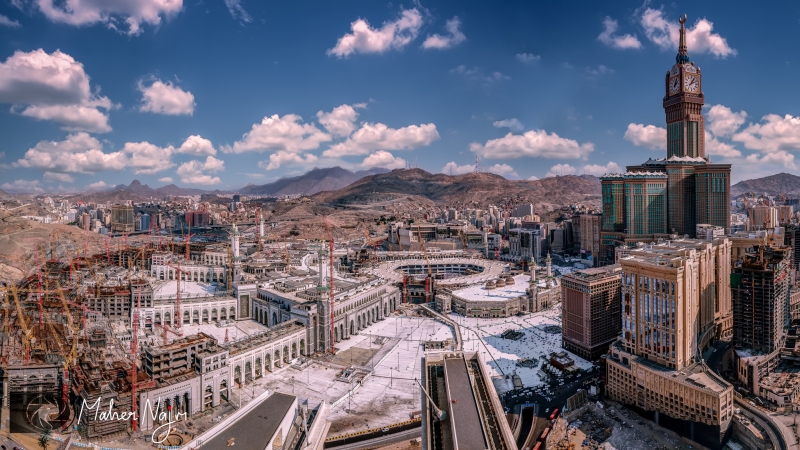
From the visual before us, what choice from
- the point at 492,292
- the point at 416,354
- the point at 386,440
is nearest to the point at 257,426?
the point at 386,440

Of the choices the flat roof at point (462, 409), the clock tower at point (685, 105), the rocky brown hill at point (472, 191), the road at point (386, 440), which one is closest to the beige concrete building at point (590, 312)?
the road at point (386, 440)

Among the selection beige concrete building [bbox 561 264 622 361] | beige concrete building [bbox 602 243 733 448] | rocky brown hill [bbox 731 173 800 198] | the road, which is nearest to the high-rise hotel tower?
beige concrete building [bbox 561 264 622 361]

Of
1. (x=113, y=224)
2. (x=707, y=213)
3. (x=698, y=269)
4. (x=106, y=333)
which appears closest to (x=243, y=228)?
(x=113, y=224)

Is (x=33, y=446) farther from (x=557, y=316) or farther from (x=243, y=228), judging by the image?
(x=243, y=228)

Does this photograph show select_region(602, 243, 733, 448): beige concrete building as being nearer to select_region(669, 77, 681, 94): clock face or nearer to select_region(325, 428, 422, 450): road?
select_region(325, 428, 422, 450): road

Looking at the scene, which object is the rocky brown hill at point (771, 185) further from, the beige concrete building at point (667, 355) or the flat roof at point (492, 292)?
the beige concrete building at point (667, 355)

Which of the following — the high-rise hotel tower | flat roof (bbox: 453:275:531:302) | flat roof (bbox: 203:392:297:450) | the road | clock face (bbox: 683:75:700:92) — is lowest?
the road
